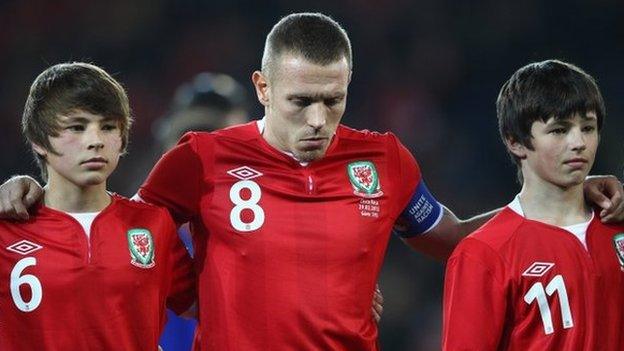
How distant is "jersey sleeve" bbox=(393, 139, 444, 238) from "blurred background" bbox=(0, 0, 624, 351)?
3.37m

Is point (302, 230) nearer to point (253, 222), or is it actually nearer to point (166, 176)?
point (253, 222)

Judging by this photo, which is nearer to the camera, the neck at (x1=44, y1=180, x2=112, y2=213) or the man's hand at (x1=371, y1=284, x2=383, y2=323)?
the neck at (x1=44, y1=180, x2=112, y2=213)

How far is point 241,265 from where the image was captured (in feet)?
12.6

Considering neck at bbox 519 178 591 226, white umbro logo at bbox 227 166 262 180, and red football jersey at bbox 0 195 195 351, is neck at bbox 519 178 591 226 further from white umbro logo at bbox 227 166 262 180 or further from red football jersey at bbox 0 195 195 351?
red football jersey at bbox 0 195 195 351

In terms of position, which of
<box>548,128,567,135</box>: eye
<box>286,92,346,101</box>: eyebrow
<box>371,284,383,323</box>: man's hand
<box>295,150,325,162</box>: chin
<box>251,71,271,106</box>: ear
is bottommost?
<box>371,284,383,323</box>: man's hand

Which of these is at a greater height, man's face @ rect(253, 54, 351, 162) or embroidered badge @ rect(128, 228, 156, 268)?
man's face @ rect(253, 54, 351, 162)

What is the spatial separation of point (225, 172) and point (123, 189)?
12.1 ft

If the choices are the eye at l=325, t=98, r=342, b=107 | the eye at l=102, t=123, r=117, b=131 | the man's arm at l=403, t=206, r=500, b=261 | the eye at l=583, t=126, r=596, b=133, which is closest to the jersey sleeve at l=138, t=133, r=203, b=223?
the eye at l=102, t=123, r=117, b=131

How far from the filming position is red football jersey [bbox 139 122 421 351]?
12.4ft

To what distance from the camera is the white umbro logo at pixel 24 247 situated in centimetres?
375

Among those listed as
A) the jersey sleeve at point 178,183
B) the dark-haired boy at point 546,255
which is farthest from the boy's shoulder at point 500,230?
the jersey sleeve at point 178,183

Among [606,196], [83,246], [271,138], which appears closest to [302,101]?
[271,138]

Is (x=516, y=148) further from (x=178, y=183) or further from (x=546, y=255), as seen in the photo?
(x=178, y=183)

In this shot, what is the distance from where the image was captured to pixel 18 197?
376 centimetres
